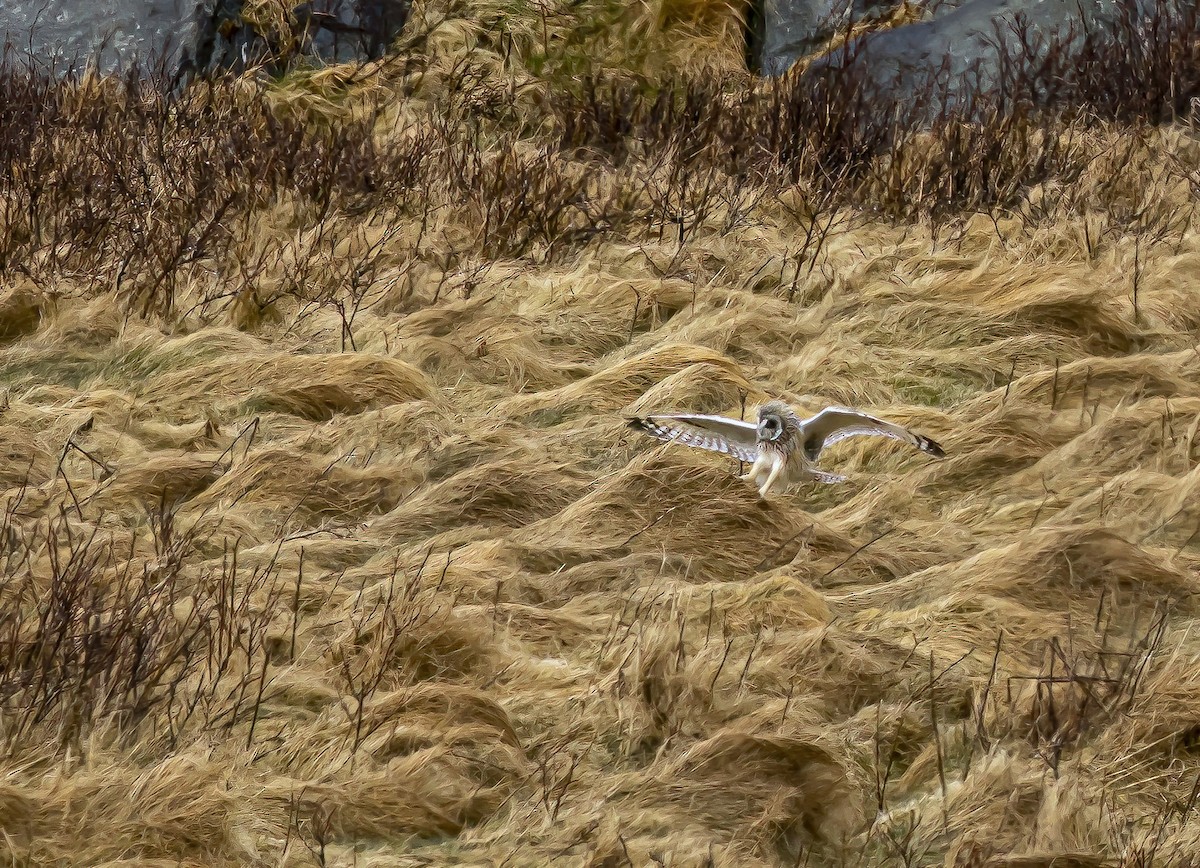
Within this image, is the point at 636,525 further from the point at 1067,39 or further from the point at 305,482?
the point at 1067,39

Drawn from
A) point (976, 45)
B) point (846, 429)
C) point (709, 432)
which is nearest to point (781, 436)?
point (846, 429)

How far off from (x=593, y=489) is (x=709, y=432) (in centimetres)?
36

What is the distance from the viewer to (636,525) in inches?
141

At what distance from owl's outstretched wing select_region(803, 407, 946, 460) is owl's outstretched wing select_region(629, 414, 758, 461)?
144 millimetres

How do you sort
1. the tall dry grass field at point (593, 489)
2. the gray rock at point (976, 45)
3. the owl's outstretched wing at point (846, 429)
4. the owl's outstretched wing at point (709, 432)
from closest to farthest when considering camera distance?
the tall dry grass field at point (593, 489) → the owl's outstretched wing at point (846, 429) → the owl's outstretched wing at point (709, 432) → the gray rock at point (976, 45)

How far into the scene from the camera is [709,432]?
366 centimetres

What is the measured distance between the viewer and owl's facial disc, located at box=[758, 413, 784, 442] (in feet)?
11.0

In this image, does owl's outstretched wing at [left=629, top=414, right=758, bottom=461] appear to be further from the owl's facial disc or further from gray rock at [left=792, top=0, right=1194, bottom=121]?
gray rock at [left=792, top=0, right=1194, bottom=121]

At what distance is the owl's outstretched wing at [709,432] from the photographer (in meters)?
3.51

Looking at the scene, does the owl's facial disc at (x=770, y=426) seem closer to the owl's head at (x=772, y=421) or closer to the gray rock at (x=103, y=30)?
the owl's head at (x=772, y=421)

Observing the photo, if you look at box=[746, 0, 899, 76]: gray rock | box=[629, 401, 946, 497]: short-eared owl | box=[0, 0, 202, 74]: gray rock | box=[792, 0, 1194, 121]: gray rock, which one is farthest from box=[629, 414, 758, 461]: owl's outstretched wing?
box=[0, 0, 202, 74]: gray rock

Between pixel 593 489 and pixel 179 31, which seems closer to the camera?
pixel 593 489

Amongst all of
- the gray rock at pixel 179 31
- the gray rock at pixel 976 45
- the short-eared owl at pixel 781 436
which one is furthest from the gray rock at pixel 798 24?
the short-eared owl at pixel 781 436

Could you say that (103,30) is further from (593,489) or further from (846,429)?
(846,429)
